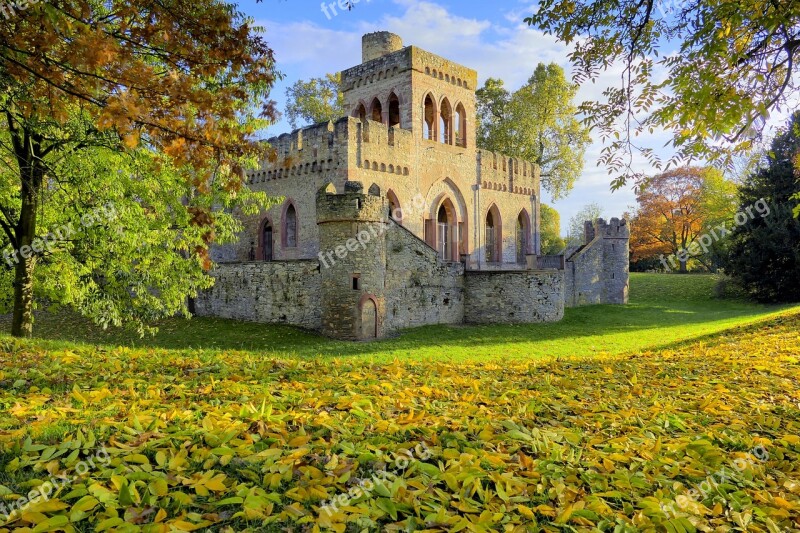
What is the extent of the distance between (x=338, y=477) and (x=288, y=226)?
2201cm

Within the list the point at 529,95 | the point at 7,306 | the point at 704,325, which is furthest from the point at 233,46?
the point at 529,95

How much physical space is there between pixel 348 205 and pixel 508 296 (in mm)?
8092

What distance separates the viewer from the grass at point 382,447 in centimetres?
323

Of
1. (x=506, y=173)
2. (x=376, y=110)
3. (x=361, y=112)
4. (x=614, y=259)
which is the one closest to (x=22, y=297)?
(x=376, y=110)

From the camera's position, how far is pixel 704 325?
21250mm

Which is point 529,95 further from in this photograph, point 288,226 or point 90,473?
point 90,473

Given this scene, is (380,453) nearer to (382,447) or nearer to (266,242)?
(382,447)

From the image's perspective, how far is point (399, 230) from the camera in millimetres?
18906

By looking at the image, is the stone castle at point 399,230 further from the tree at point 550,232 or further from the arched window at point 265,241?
the tree at point 550,232

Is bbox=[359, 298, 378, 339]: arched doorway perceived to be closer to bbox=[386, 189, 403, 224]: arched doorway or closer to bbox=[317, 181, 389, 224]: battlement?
bbox=[317, 181, 389, 224]: battlement

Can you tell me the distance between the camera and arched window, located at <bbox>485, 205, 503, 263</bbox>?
30.0 metres

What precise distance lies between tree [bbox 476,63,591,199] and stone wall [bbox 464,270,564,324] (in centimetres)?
1968

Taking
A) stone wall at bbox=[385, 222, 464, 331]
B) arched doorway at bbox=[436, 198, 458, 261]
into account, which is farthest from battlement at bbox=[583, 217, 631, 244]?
stone wall at bbox=[385, 222, 464, 331]

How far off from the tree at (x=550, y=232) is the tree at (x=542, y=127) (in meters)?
8.20
